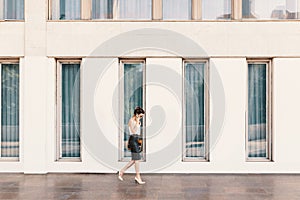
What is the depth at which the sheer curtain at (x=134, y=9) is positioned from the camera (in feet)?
44.3

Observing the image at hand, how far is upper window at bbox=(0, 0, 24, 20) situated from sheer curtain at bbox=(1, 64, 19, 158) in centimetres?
141

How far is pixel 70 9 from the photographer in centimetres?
1355

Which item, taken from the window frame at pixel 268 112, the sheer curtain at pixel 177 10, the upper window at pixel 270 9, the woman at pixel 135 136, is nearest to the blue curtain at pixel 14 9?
the sheer curtain at pixel 177 10

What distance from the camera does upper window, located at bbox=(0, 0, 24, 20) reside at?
44.6ft

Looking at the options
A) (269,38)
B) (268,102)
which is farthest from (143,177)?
(269,38)

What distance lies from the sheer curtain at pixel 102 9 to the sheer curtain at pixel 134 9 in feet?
0.83

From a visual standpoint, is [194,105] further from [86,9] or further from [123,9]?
[86,9]

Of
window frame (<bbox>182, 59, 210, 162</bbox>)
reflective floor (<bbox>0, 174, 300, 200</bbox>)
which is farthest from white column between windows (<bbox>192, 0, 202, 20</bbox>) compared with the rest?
reflective floor (<bbox>0, 174, 300, 200</bbox>)

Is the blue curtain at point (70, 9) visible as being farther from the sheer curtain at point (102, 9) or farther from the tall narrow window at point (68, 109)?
the tall narrow window at point (68, 109)

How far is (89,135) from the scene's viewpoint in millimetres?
13289

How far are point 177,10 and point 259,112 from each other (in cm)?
384

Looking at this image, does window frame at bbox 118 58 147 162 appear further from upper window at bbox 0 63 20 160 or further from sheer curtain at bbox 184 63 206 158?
upper window at bbox 0 63 20 160

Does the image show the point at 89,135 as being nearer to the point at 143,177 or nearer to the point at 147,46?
the point at 143,177

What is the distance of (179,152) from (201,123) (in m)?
1.11
